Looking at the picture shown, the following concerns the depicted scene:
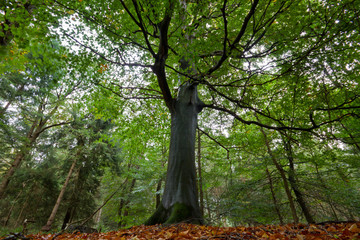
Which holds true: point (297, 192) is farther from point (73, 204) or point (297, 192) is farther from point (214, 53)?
point (73, 204)

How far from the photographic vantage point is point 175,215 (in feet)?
8.69

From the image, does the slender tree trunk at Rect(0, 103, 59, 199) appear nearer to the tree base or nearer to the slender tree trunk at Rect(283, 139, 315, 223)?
the tree base

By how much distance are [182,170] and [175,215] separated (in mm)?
790

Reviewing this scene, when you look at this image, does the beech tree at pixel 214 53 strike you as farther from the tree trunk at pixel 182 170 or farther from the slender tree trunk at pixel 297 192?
the slender tree trunk at pixel 297 192

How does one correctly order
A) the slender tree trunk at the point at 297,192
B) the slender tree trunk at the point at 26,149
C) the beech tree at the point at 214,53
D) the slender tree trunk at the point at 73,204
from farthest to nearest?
the slender tree trunk at the point at 73,204
the slender tree trunk at the point at 26,149
the slender tree trunk at the point at 297,192
the beech tree at the point at 214,53

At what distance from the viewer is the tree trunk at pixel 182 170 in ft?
9.03

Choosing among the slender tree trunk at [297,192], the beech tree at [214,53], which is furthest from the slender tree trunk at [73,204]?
the slender tree trunk at [297,192]

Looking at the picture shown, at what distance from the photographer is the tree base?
8.63ft

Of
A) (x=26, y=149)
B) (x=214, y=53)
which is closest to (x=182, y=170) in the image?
(x=214, y=53)

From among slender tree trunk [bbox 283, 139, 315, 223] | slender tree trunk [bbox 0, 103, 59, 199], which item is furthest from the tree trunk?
slender tree trunk [bbox 0, 103, 59, 199]

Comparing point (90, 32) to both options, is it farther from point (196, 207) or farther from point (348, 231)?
point (348, 231)

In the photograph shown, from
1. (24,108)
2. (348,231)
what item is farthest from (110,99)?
(24,108)

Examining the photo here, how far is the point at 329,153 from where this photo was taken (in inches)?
152

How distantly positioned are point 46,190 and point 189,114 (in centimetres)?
1127
